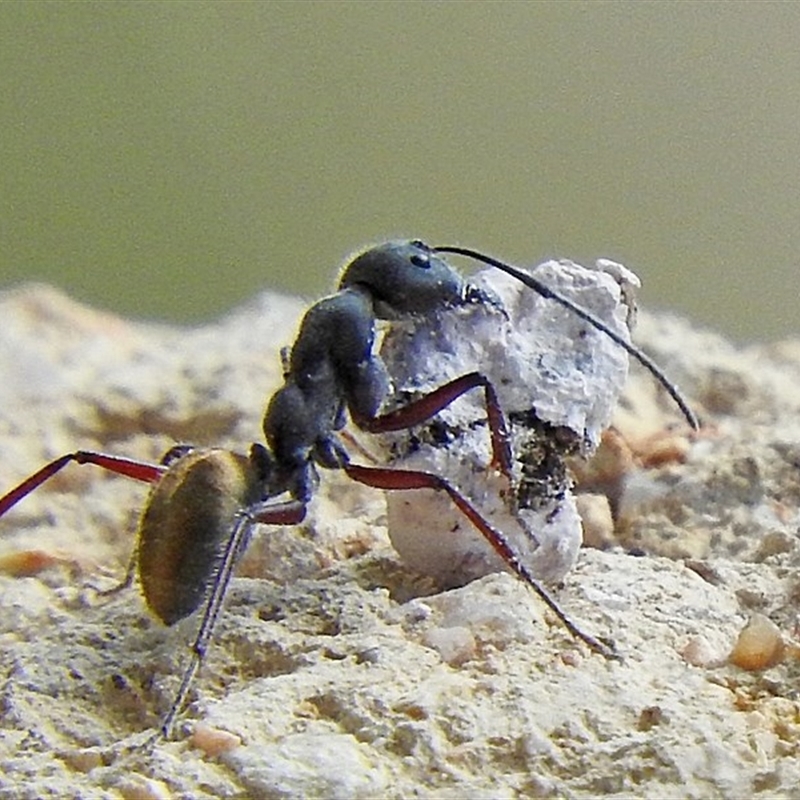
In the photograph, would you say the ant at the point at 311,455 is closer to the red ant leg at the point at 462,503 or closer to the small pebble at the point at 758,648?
the red ant leg at the point at 462,503

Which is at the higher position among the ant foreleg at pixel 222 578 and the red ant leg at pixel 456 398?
the red ant leg at pixel 456 398

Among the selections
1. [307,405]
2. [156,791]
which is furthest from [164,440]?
[156,791]

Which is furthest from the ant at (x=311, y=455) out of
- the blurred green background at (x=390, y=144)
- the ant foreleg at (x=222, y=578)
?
the blurred green background at (x=390, y=144)

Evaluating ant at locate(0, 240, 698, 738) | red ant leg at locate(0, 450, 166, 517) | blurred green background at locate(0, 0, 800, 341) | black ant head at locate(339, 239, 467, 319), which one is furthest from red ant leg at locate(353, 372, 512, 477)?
A: blurred green background at locate(0, 0, 800, 341)

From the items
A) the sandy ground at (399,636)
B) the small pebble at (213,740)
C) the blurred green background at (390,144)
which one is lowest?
the small pebble at (213,740)

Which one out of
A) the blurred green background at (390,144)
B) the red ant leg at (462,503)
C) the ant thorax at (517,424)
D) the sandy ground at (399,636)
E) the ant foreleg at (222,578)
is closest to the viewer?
the sandy ground at (399,636)

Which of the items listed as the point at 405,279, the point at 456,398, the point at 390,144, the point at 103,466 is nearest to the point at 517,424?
the point at 456,398

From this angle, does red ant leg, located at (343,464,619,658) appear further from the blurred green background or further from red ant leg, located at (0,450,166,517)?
the blurred green background
